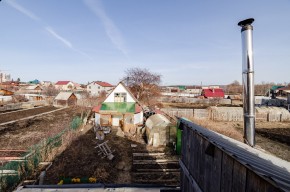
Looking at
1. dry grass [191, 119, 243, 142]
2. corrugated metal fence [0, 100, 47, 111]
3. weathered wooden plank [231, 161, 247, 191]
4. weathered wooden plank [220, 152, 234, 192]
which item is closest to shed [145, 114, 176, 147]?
dry grass [191, 119, 243, 142]

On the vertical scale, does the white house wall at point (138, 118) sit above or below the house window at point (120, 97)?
below

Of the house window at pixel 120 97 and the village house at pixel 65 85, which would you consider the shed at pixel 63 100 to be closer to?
the house window at pixel 120 97

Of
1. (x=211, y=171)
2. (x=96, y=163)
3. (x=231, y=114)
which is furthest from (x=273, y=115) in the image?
(x=211, y=171)

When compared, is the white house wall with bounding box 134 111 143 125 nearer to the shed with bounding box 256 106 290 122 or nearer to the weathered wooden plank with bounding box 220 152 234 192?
the weathered wooden plank with bounding box 220 152 234 192

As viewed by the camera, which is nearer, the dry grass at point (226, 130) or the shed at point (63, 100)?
the dry grass at point (226, 130)

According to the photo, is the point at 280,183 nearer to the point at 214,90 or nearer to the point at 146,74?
the point at 146,74

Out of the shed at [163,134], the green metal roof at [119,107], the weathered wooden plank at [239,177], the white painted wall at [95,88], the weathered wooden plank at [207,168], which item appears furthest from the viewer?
the white painted wall at [95,88]

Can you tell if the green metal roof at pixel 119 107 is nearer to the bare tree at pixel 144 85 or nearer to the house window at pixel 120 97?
the house window at pixel 120 97

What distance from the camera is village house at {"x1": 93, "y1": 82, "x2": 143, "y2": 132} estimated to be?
23.4 m

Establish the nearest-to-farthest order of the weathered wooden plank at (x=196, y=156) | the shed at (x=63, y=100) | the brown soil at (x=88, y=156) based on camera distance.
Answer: the weathered wooden plank at (x=196, y=156), the brown soil at (x=88, y=156), the shed at (x=63, y=100)

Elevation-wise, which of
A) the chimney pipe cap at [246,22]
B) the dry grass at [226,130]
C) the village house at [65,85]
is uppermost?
the village house at [65,85]

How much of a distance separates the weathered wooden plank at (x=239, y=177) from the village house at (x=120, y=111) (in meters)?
18.4

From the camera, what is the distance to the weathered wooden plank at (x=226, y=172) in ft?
14.3

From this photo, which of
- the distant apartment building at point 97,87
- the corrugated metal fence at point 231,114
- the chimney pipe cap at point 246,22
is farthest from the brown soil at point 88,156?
the distant apartment building at point 97,87
